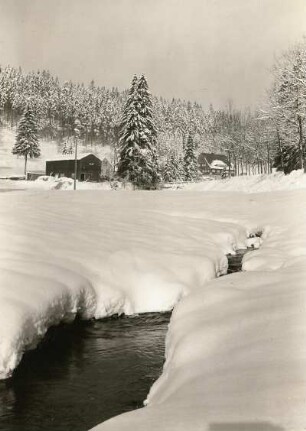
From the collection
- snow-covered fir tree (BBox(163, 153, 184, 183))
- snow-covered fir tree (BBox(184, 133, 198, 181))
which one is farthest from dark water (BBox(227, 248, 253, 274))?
snow-covered fir tree (BBox(184, 133, 198, 181))

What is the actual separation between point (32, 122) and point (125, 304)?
217 feet

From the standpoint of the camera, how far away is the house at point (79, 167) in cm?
7038

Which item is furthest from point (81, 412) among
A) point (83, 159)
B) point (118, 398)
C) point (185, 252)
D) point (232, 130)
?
point (232, 130)

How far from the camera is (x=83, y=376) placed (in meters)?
6.32

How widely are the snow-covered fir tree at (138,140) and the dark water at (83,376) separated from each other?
33.4m

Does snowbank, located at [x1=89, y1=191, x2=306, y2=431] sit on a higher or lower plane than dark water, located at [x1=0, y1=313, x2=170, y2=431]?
higher

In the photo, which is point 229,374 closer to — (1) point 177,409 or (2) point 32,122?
(1) point 177,409

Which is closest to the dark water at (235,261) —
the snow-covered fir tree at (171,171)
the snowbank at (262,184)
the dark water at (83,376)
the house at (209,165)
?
the dark water at (83,376)

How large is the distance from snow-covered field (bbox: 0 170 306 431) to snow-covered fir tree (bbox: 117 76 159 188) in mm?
24702

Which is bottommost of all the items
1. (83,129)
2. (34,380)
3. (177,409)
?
(34,380)

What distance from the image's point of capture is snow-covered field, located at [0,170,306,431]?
12.6ft

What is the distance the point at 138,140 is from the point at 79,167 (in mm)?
29773

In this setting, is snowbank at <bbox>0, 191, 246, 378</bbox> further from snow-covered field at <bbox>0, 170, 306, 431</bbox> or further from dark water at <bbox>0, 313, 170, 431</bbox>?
dark water at <bbox>0, 313, 170, 431</bbox>

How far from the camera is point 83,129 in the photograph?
115750 mm
